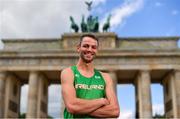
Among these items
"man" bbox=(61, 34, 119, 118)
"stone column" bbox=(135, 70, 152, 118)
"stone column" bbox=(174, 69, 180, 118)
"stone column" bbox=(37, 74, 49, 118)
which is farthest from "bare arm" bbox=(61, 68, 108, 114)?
"stone column" bbox=(37, 74, 49, 118)

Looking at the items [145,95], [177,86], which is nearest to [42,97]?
[145,95]

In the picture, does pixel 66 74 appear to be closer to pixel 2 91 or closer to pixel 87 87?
pixel 87 87

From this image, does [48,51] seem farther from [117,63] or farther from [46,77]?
[117,63]

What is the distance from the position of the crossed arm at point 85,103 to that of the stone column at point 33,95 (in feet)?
126

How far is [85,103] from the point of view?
292cm

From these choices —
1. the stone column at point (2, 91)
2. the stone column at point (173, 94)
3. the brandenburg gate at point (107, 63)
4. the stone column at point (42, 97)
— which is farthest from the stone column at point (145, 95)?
the stone column at point (2, 91)

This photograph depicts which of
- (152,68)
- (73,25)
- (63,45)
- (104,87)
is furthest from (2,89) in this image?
(104,87)

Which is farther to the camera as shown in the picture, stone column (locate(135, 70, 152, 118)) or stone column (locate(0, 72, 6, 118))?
stone column (locate(0, 72, 6, 118))

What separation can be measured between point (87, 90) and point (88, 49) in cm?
37

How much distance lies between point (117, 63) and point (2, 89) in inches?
546

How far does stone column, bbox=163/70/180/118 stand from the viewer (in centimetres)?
4044

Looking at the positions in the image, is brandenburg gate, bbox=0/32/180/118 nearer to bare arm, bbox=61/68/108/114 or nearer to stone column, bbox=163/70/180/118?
stone column, bbox=163/70/180/118

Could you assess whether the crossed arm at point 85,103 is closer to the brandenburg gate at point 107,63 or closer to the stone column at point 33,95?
the brandenburg gate at point 107,63

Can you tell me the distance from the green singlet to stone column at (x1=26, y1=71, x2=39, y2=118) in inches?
1510
